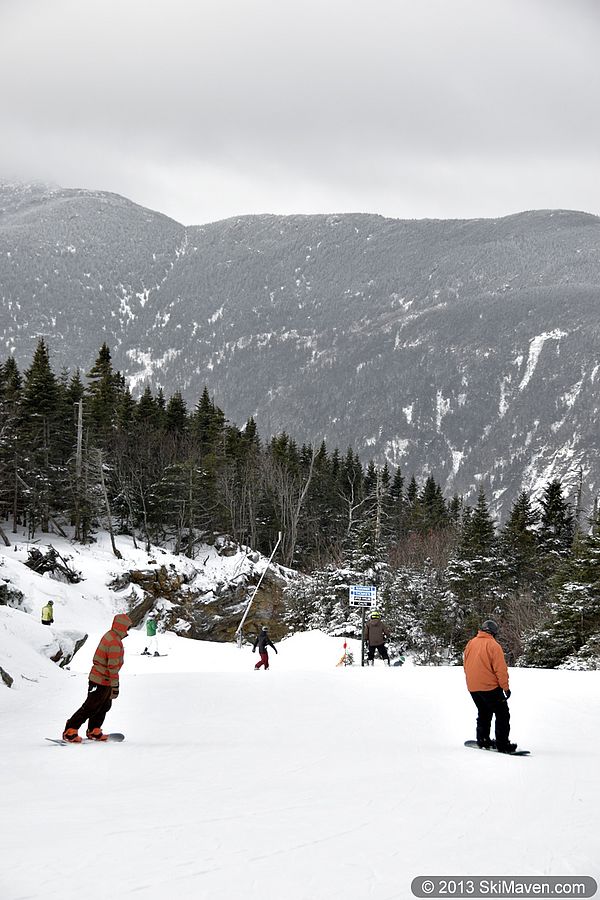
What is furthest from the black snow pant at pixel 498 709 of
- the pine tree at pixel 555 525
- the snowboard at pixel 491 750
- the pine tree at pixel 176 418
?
the pine tree at pixel 176 418

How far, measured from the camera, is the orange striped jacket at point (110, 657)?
1138 cm

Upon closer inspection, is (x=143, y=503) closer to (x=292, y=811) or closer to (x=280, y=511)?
(x=280, y=511)

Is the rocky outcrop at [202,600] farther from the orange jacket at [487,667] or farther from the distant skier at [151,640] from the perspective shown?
the orange jacket at [487,667]

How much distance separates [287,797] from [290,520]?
7038 cm

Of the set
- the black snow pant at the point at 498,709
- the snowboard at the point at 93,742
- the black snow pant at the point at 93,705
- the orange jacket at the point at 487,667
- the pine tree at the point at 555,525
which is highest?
the pine tree at the point at 555,525

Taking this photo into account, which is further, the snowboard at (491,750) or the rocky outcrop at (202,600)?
the rocky outcrop at (202,600)

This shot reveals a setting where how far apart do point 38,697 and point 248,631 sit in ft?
128

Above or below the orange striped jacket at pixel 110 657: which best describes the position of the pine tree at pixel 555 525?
above

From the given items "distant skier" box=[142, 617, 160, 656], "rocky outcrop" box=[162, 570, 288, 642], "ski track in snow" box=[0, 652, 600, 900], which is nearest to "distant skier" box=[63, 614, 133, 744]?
"ski track in snow" box=[0, 652, 600, 900]

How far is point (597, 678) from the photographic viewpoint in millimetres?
21109

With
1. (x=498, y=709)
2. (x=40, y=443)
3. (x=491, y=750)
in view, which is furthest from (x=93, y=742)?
(x=40, y=443)

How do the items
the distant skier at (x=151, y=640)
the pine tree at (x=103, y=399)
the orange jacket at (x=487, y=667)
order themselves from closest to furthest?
1. the orange jacket at (x=487, y=667)
2. the distant skier at (x=151, y=640)
3. the pine tree at (x=103, y=399)

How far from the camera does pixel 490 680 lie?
10.9 m

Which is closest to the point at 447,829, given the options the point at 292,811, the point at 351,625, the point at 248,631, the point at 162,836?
the point at 292,811
